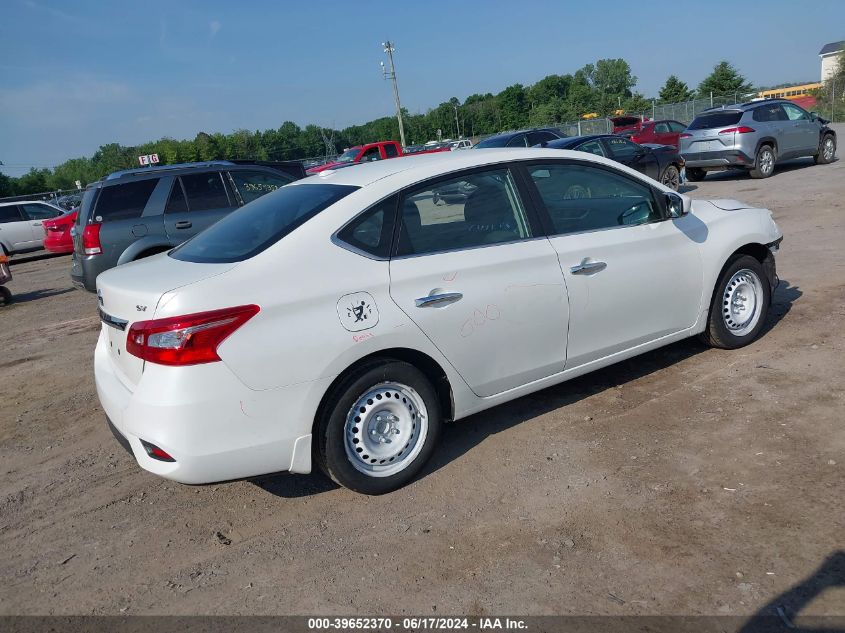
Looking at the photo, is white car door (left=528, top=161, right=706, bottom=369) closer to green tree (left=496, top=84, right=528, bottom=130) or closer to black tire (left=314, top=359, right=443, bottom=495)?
black tire (left=314, top=359, right=443, bottom=495)

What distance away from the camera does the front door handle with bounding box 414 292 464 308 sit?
12.2 ft

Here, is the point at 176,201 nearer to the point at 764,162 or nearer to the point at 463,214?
the point at 463,214

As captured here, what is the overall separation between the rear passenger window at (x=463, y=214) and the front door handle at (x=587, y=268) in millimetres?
368

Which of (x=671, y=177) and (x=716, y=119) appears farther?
(x=716, y=119)

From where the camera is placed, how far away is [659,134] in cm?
2381

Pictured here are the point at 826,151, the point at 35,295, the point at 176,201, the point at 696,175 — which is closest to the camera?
the point at 176,201

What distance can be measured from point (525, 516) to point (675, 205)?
2.51 m

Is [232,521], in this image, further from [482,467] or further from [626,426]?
[626,426]

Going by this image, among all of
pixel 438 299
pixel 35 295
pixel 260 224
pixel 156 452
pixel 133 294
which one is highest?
pixel 260 224

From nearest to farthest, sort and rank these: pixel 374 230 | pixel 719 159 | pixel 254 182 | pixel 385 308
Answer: pixel 385 308 < pixel 374 230 < pixel 254 182 < pixel 719 159

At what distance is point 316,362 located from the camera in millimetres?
3412

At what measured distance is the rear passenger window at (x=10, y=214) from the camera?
67.2 ft

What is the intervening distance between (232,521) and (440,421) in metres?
1.25

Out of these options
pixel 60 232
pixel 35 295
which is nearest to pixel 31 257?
pixel 60 232
